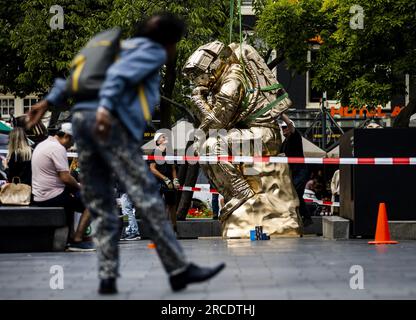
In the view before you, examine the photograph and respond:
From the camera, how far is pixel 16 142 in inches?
619

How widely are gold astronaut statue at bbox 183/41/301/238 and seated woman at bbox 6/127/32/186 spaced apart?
232cm

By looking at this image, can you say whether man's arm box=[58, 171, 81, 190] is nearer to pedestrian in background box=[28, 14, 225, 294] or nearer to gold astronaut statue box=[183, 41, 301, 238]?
gold astronaut statue box=[183, 41, 301, 238]

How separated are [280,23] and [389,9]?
3.75 m

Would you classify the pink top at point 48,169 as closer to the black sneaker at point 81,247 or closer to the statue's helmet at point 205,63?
the black sneaker at point 81,247

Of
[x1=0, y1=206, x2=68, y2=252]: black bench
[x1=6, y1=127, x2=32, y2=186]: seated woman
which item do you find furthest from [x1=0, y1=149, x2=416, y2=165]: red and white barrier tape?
[x1=0, y1=206, x2=68, y2=252]: black bench

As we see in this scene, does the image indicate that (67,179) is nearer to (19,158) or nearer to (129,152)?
(19,158)

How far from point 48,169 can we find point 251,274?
5101mm

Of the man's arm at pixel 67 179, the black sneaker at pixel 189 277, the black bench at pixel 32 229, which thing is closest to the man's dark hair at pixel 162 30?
the black sneaker at pixel 189 277

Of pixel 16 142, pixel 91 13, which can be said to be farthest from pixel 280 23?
pixel 16 142

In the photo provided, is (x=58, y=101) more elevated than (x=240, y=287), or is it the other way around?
(x=58, y=101)

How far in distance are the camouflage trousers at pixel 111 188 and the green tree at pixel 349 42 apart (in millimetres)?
21919

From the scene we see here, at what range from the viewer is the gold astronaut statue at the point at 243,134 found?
633 inches

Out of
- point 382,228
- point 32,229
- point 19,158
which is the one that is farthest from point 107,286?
point 19,158

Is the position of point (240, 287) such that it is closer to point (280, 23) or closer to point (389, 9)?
point (389, 9)
